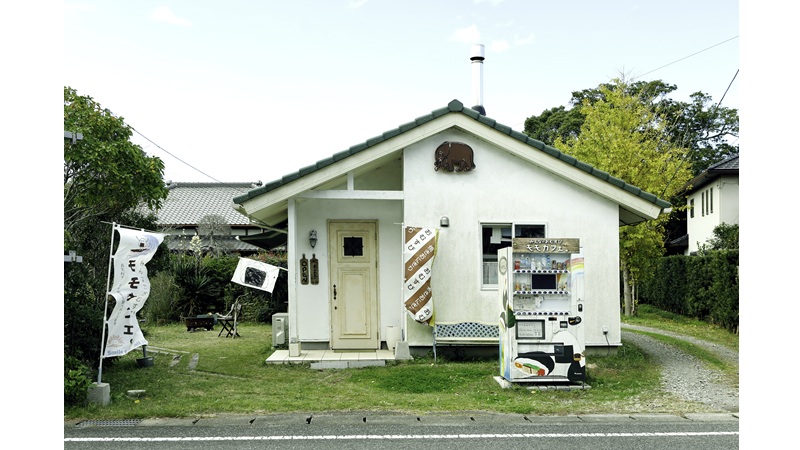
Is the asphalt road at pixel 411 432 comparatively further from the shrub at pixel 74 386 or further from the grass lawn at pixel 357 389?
the shrub at pixel 74 386

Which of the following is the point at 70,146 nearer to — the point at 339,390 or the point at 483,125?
the point at 339,390

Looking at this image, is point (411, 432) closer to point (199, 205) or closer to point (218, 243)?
point (218, 243)

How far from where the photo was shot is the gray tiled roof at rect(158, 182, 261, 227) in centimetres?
3538

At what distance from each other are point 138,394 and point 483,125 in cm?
675

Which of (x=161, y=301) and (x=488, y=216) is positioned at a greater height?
(x=488, y=216)

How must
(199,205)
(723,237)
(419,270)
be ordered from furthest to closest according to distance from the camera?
1. (199,205)
2. (723,237)
3. (419,270)

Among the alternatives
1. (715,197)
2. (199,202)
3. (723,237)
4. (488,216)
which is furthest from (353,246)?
(199,202)

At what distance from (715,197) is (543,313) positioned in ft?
70.1

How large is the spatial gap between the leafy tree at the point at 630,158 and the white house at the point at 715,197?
3350 mm

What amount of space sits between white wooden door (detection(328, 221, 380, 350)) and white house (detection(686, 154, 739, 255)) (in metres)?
17.9

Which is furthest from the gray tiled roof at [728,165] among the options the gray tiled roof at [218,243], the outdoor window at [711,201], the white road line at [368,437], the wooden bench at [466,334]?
the white road line at [368,437]

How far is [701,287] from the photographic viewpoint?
66.4ft

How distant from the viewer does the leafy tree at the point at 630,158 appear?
22.3m

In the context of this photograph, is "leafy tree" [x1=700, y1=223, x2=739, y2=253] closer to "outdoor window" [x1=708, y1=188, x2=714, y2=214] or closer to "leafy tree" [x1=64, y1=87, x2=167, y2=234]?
"outdoor window" [x1=708, y1=188, x2=714, y2=214]
